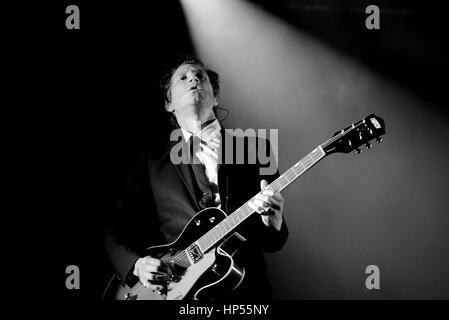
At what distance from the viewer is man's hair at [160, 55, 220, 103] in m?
2.59

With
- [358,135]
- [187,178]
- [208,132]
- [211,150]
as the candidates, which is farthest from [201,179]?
[358,135]

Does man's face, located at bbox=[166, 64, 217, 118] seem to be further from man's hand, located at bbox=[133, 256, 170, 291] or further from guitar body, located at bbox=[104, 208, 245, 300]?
man's hand, located at bbox=[133, 256, 170, 291]

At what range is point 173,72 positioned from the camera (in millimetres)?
2576

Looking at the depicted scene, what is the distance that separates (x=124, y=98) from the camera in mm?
2674

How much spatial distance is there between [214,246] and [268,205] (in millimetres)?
314

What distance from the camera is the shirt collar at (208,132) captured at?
2447mm

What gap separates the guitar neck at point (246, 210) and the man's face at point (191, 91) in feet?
2.03

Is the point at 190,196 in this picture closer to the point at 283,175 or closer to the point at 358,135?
the point at 283,175

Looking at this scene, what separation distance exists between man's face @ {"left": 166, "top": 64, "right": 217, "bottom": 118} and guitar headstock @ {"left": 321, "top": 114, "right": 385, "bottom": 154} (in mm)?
712

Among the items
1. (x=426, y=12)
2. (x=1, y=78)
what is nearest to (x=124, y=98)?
(x=1, y=78)

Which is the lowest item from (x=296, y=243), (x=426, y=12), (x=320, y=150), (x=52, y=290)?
(x=52, y=290)

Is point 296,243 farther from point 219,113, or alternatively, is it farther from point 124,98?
point 124,98

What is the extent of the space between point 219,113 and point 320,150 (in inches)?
32.9

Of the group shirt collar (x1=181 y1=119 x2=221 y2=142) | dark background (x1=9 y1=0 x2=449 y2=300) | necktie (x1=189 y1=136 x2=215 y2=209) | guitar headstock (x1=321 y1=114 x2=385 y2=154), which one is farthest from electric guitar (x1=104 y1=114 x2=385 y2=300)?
dark background (x1=9 y1=0 x2=449 y2=300)
